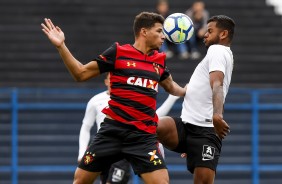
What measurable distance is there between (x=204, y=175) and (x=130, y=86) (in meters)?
1.31

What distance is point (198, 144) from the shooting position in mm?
9766

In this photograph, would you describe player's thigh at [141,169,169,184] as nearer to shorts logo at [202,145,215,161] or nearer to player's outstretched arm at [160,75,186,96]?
shorts logo at [202,145,215,161]

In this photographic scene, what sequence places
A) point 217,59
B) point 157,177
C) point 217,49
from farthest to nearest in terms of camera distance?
1. point 217,49
2. point 217,59
3. point 157,177

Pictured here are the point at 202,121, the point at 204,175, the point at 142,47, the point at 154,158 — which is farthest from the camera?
the point at 202,121

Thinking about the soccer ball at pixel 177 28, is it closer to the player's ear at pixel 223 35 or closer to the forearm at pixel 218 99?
the player's ear at pixel 223 35

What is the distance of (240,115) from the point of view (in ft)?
57.3

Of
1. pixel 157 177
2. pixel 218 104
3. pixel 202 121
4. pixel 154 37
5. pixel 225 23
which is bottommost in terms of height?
pixel 157 177

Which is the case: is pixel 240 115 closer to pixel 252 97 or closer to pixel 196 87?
pixel 252 97

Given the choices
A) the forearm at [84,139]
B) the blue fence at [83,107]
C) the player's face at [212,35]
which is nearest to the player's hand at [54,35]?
the player's face at [212,35]

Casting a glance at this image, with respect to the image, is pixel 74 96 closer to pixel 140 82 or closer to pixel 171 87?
pixel 171 87

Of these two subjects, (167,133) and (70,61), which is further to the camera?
(167,133)

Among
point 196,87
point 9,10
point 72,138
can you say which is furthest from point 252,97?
point 196,87

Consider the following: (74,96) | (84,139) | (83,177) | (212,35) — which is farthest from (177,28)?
(74,96)

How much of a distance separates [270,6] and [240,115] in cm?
519
